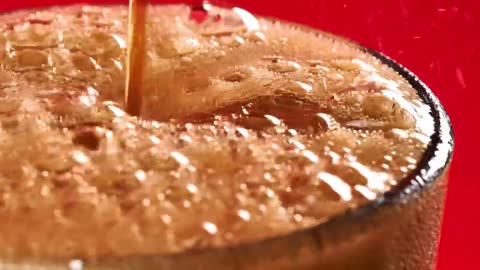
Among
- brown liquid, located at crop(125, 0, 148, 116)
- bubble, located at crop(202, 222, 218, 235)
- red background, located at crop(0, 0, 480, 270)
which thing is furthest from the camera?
red background, located at crop(0, 0, 480, 270)

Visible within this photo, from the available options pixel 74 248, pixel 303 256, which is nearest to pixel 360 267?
pixel 303 256

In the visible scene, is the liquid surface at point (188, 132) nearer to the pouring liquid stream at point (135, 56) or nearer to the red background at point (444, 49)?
the pouring liquid stream at point (135, 56)

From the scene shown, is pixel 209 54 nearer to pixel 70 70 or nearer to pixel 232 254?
pixel 70 70

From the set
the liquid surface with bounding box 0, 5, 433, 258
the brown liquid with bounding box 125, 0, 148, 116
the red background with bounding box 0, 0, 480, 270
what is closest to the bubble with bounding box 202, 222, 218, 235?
the liquid surface with bounding box 0, 5, 433, 258

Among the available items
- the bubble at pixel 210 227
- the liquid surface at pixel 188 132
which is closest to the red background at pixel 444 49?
the liquid surface at pixel 188 132

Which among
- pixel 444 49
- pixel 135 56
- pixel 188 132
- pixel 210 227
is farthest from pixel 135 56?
pixel 444 49

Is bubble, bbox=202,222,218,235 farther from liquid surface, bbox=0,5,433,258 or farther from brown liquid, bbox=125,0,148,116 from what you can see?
brown liquid, bbox=125,0,148,116
